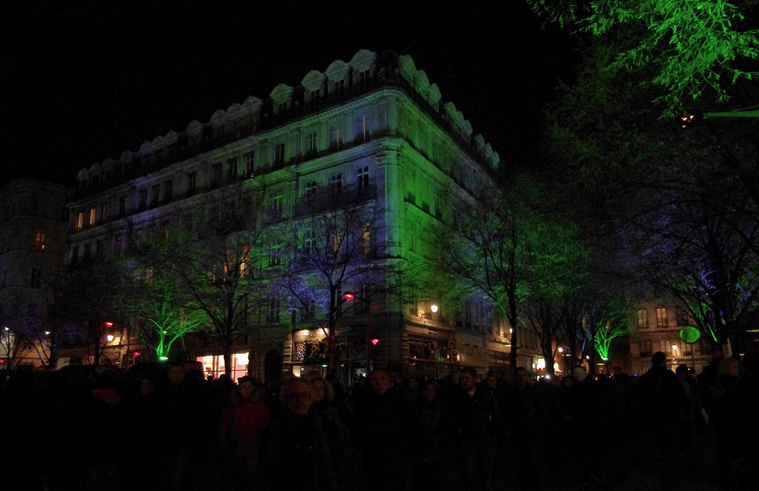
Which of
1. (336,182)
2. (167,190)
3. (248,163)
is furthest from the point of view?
(167,190)

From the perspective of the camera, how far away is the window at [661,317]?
5881 centimetres

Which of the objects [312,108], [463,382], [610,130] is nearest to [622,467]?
[463,382]

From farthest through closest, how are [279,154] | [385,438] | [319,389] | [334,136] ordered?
[279,154] < [334,136] < [319,389] < [385,438]

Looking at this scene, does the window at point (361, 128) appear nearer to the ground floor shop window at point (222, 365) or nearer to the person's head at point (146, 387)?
the ground floor shop window at point (222, 365)

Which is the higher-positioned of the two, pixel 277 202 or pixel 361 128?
pixel 361 128

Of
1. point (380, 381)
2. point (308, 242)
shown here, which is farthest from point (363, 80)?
point (380, 381)

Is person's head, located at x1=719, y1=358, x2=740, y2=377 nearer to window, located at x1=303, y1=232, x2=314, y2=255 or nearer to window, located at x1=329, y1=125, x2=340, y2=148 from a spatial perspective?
window, located at x1=303, y1=232, x2=314, y2=255

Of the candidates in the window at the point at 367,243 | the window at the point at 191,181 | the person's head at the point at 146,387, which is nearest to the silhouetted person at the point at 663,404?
the person's head at the point at 146,387

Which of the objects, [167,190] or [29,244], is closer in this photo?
[167,190]

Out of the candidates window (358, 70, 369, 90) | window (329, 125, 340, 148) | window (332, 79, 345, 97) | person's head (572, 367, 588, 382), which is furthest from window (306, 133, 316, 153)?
person's head (572, 367, 588, 382)

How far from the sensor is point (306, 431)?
4.96 meters

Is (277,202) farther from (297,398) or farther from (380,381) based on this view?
(297,398)

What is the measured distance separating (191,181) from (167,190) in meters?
3.07

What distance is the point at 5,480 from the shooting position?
6.66m
